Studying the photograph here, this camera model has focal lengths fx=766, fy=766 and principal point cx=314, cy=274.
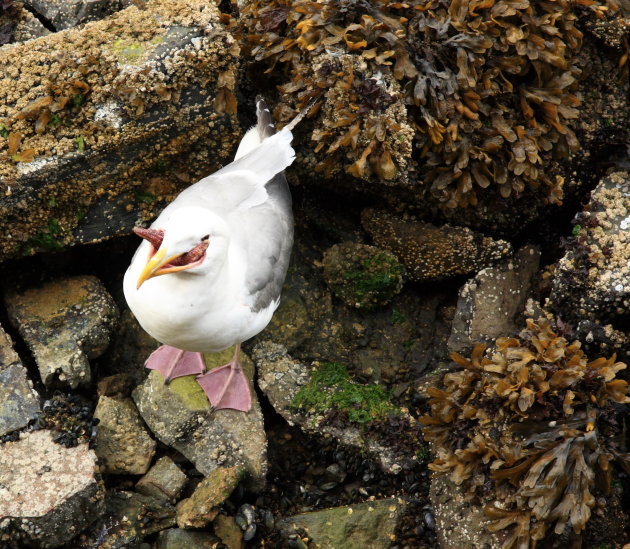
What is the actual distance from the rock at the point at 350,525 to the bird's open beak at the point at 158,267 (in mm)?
1937

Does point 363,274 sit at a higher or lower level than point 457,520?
higher

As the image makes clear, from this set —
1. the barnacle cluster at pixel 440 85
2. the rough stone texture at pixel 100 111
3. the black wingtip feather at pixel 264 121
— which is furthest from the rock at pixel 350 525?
the black wingtip feather at pixel 264 121

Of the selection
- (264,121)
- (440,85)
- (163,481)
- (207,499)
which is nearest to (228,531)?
(207,499)

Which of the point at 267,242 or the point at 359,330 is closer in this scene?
the point at 267,242

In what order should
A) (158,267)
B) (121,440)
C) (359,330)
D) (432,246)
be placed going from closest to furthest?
(158,267)
(121,440)
(432,246)
(359,330)

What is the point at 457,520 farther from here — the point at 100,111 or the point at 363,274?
the point at 100,111

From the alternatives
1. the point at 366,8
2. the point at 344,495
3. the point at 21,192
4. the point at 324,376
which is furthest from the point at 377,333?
the point at 21,192

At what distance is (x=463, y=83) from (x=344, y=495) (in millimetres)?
2880

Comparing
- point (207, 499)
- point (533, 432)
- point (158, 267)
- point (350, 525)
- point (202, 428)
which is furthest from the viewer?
point (202, 428)

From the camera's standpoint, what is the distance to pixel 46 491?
181 inches

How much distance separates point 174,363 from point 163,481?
814 millimetres

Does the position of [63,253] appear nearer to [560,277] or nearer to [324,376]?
[324,376]

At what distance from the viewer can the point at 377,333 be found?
580 cm

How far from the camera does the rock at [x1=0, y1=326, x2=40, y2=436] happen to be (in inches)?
193
